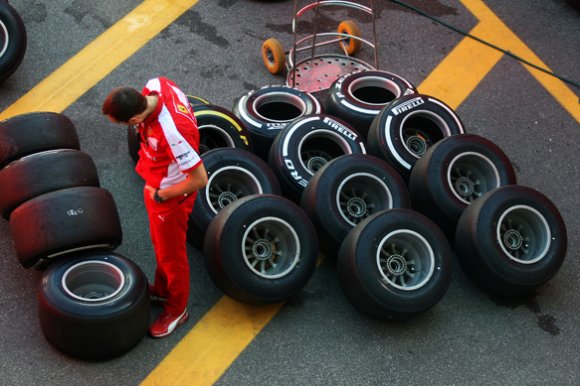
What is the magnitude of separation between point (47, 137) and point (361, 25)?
3960mm

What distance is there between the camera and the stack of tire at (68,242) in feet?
17.8

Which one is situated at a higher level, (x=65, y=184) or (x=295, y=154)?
(x=295, y=154)

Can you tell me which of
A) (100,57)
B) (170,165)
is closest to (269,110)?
(100,57)

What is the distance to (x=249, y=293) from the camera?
5.82m

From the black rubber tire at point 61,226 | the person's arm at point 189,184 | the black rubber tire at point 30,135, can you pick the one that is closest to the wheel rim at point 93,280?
the black rubber tire at point 61,226

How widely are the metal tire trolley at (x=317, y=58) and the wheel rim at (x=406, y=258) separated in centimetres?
242

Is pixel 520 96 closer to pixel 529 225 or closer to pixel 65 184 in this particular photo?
pixel 529 225

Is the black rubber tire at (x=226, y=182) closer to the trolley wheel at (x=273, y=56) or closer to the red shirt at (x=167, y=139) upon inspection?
the red shirt at (x=167, y=139)

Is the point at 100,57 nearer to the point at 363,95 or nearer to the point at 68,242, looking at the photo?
the point at 363,95

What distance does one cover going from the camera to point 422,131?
723 cm

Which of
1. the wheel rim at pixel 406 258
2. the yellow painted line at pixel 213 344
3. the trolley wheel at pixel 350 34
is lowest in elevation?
the yellow painted line at pixel 213 344

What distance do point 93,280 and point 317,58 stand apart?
3.67 m

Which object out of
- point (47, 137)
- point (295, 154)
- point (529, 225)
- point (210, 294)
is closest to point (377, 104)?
point (295, 154)

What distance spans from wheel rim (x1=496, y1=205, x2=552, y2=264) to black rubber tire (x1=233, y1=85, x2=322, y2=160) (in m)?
1.79
